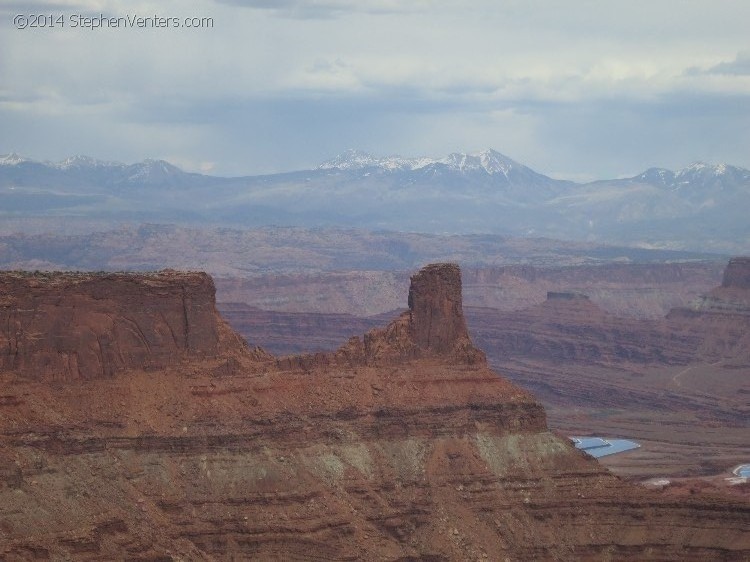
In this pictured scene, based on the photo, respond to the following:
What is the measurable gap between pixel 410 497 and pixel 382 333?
35.2ft

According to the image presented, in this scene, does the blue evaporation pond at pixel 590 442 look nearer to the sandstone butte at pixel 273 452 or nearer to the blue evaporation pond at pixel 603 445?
the blue evaporation pond at pixel 603 445

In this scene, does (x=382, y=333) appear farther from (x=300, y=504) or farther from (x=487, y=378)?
(x=300, y=504)

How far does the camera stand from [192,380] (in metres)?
82.8

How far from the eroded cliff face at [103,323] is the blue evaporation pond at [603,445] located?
57805mm

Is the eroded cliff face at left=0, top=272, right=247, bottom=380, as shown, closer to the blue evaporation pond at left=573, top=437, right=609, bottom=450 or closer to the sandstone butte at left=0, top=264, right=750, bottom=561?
the sandstone butte at left=0, top=264, right=750, bottom=561

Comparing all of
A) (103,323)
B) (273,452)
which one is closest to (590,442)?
(273,452)

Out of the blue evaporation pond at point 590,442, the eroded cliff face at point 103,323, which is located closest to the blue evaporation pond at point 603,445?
the blue evaporation pond at point 590,442

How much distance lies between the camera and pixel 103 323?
82.3 metres

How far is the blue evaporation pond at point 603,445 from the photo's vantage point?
139m

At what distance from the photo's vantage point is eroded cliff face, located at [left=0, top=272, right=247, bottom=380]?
262 feet

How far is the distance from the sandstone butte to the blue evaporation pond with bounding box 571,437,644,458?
51551 mm

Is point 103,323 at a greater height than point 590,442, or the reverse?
point 103,323

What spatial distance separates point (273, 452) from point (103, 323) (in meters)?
9.52

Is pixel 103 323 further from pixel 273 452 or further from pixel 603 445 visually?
pixel 603 445
